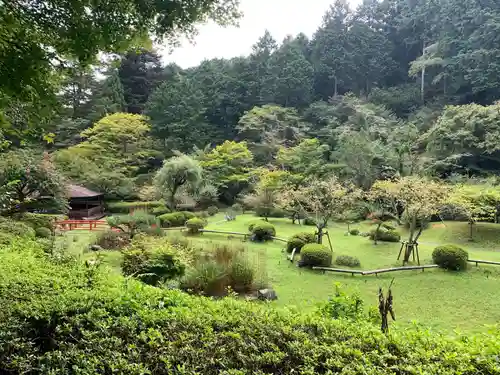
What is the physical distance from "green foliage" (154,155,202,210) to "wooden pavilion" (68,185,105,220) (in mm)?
4963

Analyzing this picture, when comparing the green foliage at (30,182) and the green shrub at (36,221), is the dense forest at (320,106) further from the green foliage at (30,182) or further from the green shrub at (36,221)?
the green shrub at (36,221)

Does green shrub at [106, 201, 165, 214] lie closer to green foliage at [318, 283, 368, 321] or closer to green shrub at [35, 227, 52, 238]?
green shrub at [35, 227, 52, 238]

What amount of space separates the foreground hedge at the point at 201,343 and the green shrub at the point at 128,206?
65.9 ft

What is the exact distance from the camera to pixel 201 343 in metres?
2.37

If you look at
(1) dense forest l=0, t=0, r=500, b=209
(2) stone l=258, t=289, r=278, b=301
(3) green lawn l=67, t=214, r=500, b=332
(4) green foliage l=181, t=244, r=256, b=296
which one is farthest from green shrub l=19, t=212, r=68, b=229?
(2) stone l=258, t=289, r=278, b=301

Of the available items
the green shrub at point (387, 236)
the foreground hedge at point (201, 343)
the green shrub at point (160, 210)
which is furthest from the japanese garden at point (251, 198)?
the green shrub at point (160, 210)

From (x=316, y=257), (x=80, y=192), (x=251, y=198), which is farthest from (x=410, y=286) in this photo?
(x=80, y=192)

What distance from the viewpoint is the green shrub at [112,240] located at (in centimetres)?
1210

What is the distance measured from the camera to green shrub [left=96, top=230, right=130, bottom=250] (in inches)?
476

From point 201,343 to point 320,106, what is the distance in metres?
31.4

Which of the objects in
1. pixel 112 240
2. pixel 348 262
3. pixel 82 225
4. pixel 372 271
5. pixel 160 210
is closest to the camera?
pixel 372 271

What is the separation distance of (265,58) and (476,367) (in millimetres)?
37707

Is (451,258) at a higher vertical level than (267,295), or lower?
higher

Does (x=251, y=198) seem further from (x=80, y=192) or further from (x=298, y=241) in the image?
(x=298, y=241)
